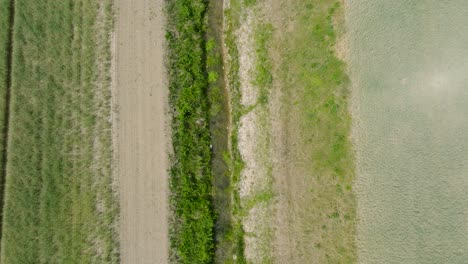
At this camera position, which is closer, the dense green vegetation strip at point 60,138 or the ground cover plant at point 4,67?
the dense green vegetation strip at point 60,138

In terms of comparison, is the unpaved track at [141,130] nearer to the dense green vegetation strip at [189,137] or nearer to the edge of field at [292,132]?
the dense green vegetation strip at [189,137]

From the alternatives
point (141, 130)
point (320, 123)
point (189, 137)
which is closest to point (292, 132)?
point (320, 123)

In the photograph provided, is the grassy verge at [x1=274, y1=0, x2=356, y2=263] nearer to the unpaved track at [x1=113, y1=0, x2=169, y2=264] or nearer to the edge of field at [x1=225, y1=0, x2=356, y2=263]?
the edge of field at [x1=225, y1=0, x2=356, y2=263]

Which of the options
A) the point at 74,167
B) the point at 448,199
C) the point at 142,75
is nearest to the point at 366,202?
the point at 448,199

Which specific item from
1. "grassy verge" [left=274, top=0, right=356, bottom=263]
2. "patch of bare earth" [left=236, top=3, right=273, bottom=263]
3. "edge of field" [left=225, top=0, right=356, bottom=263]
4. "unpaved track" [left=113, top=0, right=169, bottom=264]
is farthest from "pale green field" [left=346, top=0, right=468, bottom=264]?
"unpaved track" [left=113, top=0, right=169, bottom=264]

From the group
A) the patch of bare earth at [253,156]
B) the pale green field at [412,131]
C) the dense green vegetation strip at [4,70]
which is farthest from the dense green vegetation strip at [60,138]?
the pale green field at [412,131]
